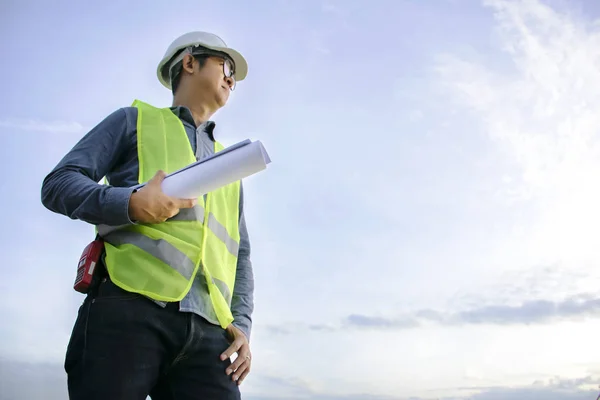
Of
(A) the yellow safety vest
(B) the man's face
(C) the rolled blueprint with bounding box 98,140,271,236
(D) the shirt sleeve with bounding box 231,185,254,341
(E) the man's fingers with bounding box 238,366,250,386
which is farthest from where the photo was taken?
(B) the man's face

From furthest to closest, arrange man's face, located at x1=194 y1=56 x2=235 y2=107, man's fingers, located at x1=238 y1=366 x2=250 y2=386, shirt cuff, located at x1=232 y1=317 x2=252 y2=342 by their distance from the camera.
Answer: man's face, located at x1=194 y1=56 x2=235 y2=107
shirt cuff, located at x1=232 y1=317 x2=252 y2=342
man's fingers, located at x1=238 y1=366 x2=250 y2=386

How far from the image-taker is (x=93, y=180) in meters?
3.33

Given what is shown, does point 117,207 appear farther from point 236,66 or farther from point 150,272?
point 236,66

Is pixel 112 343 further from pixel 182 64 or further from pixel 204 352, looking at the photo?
Result: pixel 182 64

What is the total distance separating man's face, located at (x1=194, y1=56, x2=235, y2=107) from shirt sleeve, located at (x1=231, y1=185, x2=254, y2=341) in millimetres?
650

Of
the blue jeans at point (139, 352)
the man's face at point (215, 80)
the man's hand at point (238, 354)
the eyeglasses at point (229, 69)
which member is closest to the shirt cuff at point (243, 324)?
the man's hand at point (238, 354)

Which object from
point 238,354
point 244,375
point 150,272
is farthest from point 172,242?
point 244,375

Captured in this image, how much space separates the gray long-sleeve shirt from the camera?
120 inches

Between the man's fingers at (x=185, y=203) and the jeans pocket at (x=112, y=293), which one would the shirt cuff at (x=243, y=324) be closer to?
the jeans pocket at (x=112, y=293)

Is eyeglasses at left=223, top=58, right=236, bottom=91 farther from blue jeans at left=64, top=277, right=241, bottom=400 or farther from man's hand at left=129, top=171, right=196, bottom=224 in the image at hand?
blue jeans at left=64, top=277, right=241, bottom=400

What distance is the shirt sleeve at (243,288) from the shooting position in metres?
3.77

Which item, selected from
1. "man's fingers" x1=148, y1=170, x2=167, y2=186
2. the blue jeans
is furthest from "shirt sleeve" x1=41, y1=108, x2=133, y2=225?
the blue jeans

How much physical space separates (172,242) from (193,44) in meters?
1.57

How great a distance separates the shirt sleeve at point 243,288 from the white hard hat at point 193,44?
0.97m
